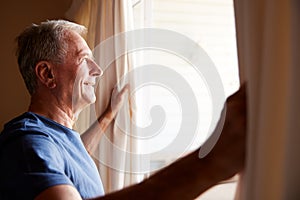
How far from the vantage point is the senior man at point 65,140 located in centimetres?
49

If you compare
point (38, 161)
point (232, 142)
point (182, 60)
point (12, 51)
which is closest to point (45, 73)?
point (38, 161)

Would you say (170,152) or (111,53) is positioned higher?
(111,53)

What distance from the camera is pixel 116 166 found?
5.63 ft

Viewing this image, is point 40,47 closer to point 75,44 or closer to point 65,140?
point 75,44

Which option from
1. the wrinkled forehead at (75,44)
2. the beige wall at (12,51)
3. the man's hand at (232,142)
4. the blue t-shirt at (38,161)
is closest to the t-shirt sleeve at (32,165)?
the blue t-shirt at (38,161)

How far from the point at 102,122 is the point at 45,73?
412mm

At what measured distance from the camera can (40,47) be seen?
147 centimetres

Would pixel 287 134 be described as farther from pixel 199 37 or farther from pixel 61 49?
pixel 199 37

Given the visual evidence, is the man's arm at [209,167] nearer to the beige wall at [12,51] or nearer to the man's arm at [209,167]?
the man's arm at [209,167]

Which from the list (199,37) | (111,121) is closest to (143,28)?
(199,37)

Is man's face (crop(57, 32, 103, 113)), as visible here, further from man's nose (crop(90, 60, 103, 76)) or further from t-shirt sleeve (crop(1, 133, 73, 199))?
t-shirt sleeve (crop(1, 133, 73, 199))

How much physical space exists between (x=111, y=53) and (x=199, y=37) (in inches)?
14.8

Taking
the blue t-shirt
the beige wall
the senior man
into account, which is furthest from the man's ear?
the beige wall

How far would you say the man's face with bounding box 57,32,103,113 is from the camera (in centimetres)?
153
